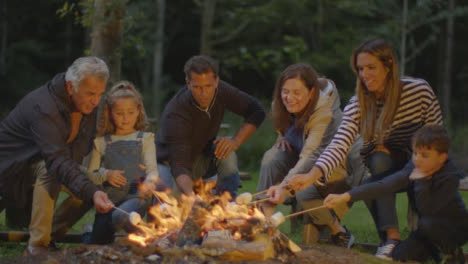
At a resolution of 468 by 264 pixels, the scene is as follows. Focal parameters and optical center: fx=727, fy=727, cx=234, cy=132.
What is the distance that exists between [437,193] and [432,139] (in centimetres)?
37

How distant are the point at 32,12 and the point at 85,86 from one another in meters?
15.4

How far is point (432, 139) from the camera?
4730 mm

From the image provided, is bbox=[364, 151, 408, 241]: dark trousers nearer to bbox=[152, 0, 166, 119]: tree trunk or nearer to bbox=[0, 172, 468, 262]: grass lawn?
bbox=[0, 172, 468, 262]: grass lawn

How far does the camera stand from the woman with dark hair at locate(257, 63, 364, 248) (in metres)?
5.40

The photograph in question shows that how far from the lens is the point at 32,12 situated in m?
19.4

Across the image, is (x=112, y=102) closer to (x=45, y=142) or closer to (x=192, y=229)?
(x=45, y=142)

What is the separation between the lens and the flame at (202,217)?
457 cm

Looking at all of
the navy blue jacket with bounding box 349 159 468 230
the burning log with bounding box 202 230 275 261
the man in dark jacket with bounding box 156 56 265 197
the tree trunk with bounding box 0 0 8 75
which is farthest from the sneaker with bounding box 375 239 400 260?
the tree trunk with bounding box 0 0 8 75

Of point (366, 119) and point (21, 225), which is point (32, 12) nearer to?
point (21, 225)

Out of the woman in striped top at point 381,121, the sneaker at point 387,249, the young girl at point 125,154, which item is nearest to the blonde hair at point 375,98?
the woman in striped top at point 381,121

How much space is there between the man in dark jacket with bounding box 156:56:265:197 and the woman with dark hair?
44cm

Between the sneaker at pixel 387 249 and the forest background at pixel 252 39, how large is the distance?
418 inches

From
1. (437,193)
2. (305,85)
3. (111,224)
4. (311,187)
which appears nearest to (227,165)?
(311,187)

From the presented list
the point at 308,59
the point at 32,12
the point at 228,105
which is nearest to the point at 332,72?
the point at 308,59
